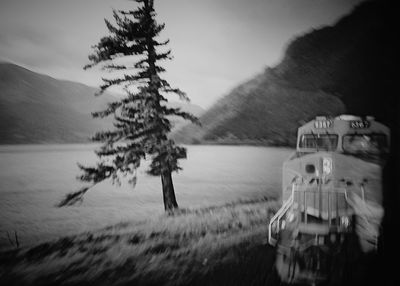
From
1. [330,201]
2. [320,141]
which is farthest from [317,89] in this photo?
[330,201]

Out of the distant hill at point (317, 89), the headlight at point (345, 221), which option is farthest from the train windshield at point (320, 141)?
the headlight at point (345, 221)

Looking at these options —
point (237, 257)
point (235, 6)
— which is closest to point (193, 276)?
point (237, 257)

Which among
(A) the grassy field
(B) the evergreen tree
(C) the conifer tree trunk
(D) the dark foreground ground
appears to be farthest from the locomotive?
(B) the evergreen tree

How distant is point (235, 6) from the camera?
16.5 feet

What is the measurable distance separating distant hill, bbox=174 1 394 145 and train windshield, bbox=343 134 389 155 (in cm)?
115

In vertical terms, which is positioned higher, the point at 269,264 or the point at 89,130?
the point at 89,130

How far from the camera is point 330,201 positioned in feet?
12.5

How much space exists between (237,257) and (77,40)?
4.69 m

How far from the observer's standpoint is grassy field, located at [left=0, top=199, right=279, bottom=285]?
135 inches

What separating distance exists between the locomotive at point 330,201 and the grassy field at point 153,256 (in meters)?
0.45

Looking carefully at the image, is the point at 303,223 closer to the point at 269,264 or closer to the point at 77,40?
the point at 269,264

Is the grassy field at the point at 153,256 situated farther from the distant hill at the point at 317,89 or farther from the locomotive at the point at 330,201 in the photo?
the distant hill at the point at 317,89

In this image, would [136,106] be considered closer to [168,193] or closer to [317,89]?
[168,193]

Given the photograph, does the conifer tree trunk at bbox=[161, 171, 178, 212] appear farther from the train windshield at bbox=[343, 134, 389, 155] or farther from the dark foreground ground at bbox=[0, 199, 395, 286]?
the train windshield at bbox=[343, 134, 389, 155]
